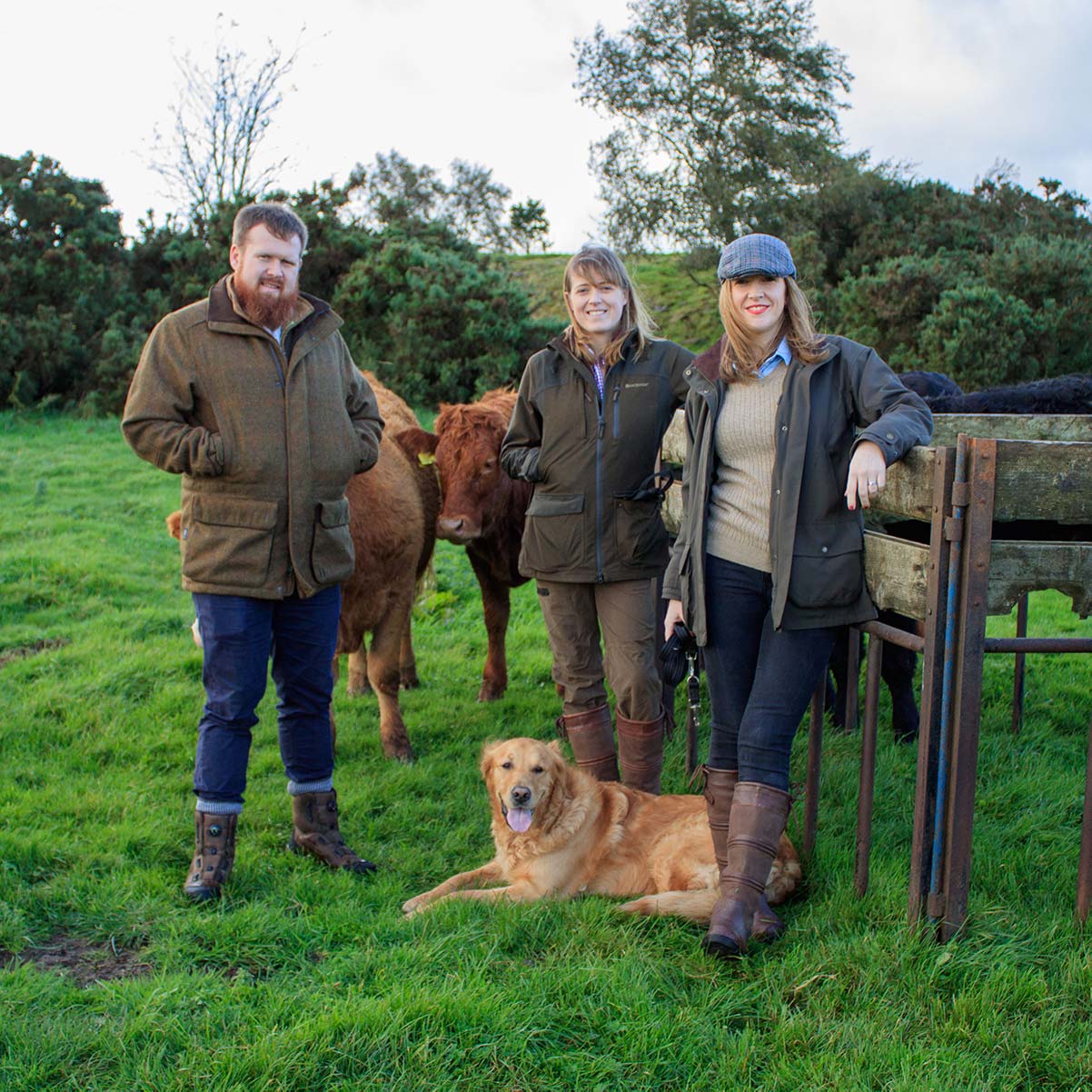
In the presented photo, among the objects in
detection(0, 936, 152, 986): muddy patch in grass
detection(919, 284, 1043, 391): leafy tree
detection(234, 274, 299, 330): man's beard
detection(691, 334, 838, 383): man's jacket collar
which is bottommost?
detection(0, 936, 152, 986): muddy patch in grass

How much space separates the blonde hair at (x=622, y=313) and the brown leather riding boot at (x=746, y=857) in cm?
209

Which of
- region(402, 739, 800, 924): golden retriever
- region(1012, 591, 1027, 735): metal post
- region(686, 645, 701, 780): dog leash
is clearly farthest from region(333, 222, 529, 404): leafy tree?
region(402, 739, 800, 924): golden retriever

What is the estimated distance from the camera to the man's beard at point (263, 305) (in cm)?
433

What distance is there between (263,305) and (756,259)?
79.6 inches

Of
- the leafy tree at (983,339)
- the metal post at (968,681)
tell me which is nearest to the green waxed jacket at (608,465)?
the metal post at (968,681)

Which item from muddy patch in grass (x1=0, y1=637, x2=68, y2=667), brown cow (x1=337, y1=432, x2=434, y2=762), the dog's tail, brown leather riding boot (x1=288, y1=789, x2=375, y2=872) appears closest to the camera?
the dog's tail

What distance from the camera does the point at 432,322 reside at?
18.6 meters

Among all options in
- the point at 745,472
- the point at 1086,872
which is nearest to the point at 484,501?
the point at 745,472

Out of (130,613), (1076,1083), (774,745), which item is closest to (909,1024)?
(1076,1083)

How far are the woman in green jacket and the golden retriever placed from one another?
0.50m

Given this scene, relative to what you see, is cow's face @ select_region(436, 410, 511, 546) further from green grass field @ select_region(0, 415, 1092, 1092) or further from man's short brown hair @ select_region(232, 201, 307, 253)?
man's short brown hair @ select_region(232, 201, 307, 253)

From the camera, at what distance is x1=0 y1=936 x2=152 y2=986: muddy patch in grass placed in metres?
3.66

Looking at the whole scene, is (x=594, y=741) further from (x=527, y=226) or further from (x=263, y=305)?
(x=527, y=226)

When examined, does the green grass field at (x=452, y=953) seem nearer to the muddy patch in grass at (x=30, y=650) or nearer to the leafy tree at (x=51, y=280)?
the muddy patch in grass at (x=30, y=650)
